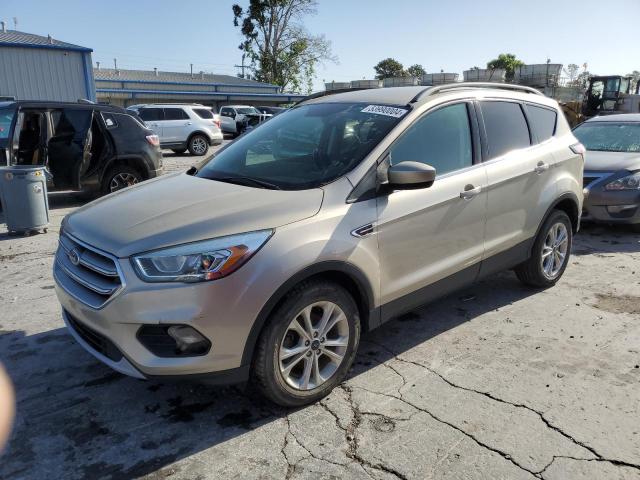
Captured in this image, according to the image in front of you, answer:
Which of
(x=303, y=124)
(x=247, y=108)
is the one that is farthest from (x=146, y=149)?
(x=247, y=108)

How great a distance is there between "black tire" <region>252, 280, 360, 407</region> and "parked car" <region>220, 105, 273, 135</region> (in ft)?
83.4

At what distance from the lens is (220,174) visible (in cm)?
366

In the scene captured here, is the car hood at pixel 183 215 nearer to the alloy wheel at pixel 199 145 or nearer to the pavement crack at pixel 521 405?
the pavement crack at pixel 521 405

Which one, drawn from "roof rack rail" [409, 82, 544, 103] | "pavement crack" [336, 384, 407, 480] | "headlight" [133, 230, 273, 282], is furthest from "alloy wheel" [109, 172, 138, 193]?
"pavement crack" [336, 384, 407, 480]

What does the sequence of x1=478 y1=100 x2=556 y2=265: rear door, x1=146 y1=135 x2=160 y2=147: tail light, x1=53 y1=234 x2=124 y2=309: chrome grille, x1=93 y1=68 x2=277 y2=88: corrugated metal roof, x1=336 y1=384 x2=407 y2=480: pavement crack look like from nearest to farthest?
x1=336 y1=384 x2=407 y2=480: pavement crack → x1=53 y1=234 x2=124 y2=309: chrome grille → x1=478 y1=100 x2=556 y2=265: rear door → x1=146 y1=135 x2=160 y2=147: tail light → x1=93 y1=68 x2=277 y2=88: corrugated metal roof

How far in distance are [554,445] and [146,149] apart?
311 inches

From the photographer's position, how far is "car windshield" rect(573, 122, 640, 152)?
7965 mm

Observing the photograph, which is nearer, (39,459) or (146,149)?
(39,459)

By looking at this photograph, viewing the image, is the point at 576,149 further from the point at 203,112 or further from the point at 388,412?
the point at 203,112

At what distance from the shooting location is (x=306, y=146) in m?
3.78

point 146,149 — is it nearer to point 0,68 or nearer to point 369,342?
point 369,342

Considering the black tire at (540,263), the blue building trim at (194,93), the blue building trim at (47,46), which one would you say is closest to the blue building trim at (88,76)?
the blue building trim at (47,46)

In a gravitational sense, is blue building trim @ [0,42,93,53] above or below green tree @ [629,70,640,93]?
above

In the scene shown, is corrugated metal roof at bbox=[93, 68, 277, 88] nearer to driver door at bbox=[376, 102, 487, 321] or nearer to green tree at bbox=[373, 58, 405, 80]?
green tree at bbox=[373, 58, 405, 80]
